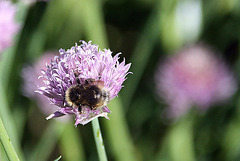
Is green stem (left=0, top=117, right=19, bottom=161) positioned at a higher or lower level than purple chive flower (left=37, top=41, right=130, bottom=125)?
lower

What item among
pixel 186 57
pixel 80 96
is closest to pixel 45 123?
pixel 186 57

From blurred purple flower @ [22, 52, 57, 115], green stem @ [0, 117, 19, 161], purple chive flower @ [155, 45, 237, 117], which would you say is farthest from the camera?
purple chive flower @ [155, 45, 237, 117]

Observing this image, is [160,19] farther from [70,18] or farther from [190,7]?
[70,18]

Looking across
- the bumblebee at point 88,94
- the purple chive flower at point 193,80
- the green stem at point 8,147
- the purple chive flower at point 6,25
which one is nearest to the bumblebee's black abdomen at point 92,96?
the bumblebee at point 88,94

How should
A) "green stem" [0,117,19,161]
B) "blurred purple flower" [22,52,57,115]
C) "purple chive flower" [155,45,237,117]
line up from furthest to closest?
"purple chive flower" [155,45,237,117], "blurred purple flower" [22,52,57,115], "green stem" [0,117,19,161]

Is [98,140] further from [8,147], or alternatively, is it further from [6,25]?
[6,25]

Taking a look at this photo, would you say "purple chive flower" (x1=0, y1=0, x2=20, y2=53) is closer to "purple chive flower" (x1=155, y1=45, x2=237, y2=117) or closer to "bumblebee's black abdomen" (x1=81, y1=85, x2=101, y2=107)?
"bumblebee's black abdomen" (x1=81, y1=85, x2=101, y2=107)

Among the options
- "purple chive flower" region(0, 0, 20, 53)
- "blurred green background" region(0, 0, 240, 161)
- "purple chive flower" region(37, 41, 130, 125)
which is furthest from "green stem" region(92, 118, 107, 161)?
"blurred green background" region(0, 0, 240, 161)
